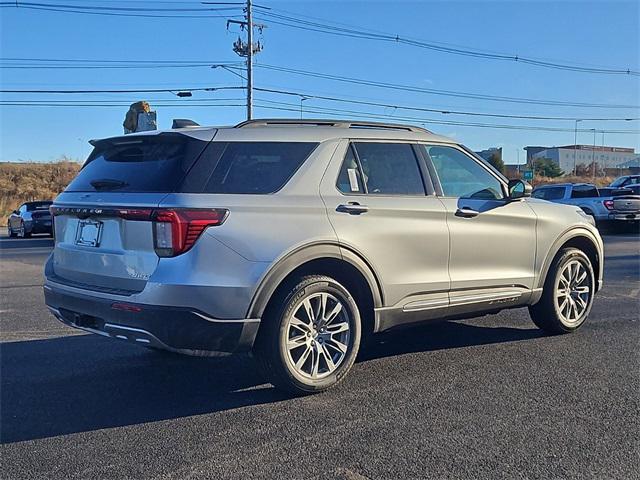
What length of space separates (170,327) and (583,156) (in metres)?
115

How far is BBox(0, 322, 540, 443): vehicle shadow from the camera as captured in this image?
13.7 ft

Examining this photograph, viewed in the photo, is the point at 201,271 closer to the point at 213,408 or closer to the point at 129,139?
the point at 213,408

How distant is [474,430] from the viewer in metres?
3.92

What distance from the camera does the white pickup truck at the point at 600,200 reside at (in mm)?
20969

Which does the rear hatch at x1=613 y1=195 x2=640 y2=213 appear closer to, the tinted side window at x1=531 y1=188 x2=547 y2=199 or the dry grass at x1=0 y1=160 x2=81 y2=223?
the tinted side window at x1=531 y1=188 x2=547 y2=199

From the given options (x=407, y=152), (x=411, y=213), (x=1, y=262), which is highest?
(x=407, y=152)

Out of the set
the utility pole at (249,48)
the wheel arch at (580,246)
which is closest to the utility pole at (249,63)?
the utility pole at (249,48)

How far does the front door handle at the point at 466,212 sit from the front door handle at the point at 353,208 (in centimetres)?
102

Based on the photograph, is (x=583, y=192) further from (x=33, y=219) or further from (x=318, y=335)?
(x=33, y=219)

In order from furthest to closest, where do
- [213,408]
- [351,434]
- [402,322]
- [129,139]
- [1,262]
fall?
[1,262] → [402,322] → [129,139] → [213,408] → [351,434]

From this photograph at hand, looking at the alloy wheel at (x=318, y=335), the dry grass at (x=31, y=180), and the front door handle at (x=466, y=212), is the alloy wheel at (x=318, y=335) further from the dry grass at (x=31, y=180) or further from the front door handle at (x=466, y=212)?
the dry grass at (x=31, y=180)

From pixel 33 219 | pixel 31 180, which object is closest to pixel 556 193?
pixel 33 219

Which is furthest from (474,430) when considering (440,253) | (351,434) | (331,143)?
(331,143)

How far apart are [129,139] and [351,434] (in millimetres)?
2589
